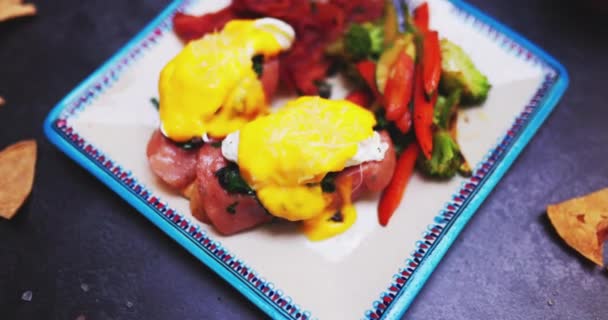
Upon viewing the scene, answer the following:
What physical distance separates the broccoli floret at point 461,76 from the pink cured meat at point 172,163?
5.07 feet

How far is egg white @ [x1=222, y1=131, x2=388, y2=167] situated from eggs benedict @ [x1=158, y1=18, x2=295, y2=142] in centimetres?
17

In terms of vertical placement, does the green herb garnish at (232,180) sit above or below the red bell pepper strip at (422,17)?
below

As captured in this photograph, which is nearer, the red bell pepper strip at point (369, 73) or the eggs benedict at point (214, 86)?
the eggs benedict at point (214, 86)

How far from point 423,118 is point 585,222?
3.58 feet

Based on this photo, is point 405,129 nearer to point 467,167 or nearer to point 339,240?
point 467,167

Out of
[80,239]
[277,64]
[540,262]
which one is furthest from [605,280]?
[80,239]

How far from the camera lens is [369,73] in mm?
3209

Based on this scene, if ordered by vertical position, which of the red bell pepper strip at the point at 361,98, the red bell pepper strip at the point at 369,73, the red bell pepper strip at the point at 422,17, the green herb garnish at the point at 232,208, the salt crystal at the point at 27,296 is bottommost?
the salt crystal at the point at 27,296

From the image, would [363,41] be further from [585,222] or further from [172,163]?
[585,222]

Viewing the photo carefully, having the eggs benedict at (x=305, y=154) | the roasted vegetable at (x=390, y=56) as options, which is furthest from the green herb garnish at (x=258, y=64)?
the roasted vegetable at (x=390, y=56)

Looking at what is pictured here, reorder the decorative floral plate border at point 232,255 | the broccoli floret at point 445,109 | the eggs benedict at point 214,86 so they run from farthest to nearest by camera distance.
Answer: the broccoli floret at point 445,109 → the eggs benedict at point 214,86 → the decorative floral plate border at point 232,255

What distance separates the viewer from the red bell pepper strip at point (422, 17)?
11.1ft

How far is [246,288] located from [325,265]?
449 millimetres

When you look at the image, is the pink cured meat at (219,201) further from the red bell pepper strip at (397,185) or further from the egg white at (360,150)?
the red bell pepper strip at (397,185)
